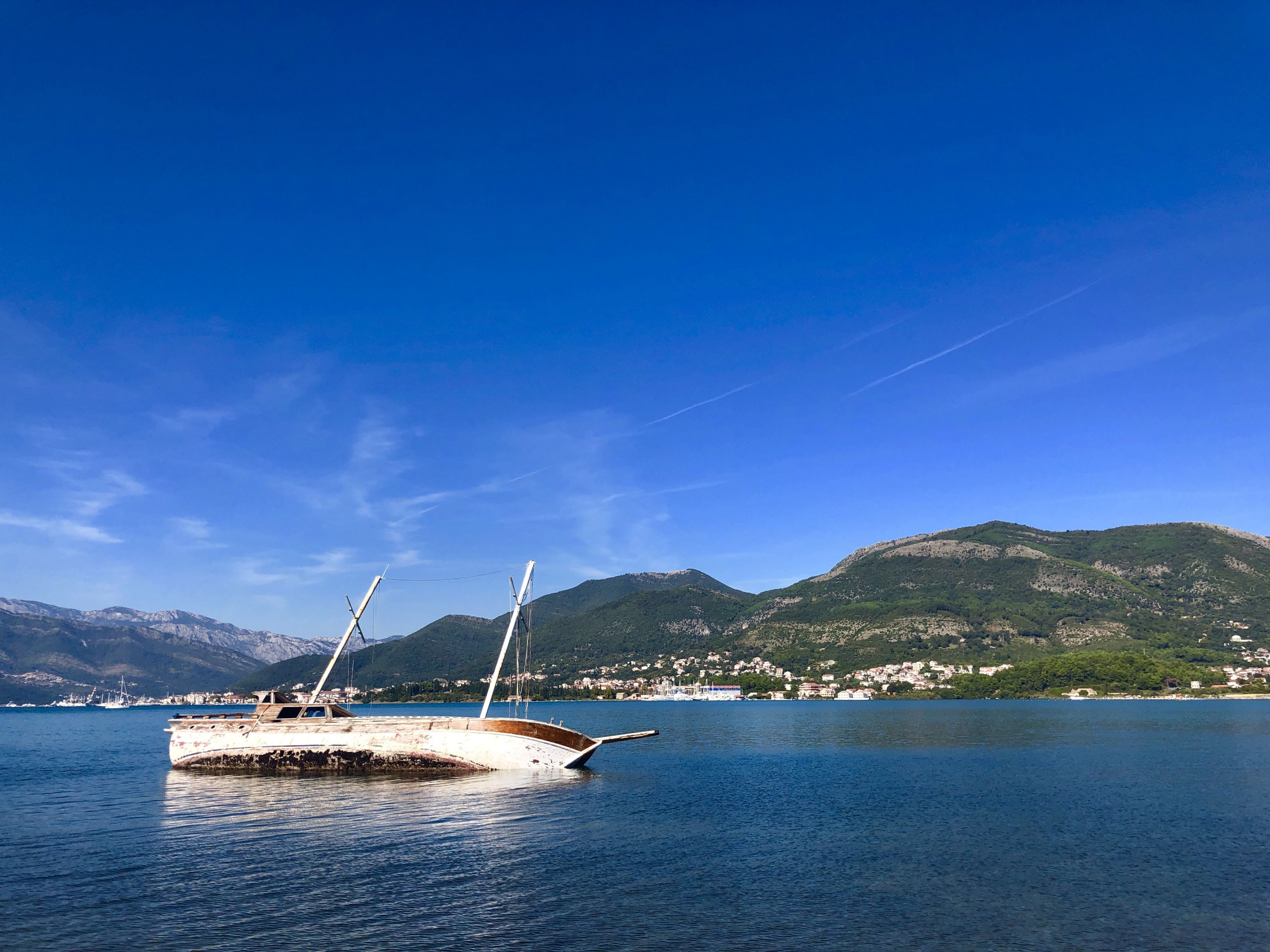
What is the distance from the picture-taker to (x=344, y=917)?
74.0 ft

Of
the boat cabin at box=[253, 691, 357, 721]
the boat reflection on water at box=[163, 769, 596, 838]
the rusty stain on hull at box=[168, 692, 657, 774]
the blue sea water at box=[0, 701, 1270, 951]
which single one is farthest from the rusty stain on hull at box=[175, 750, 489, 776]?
the boat cabin at box=[253, 691, 357, 721]

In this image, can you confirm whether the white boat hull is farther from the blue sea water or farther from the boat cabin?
the blue sea water

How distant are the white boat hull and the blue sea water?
2665mm

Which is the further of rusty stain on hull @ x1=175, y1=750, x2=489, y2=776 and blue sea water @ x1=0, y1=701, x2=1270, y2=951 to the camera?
rusty stain on hull @ x1=175, y1=750, x2=489, y2=776

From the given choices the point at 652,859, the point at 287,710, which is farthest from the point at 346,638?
the point at 652,859

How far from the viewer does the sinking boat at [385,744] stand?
2286 inches

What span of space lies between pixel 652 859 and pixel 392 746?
33.8 m

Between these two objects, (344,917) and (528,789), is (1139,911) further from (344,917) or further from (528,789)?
(528,789)

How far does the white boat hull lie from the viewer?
58031 millimetres

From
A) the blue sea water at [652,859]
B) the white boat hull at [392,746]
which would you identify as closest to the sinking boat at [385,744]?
the white boat hull at [392,746]

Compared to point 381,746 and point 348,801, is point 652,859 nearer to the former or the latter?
point 348,801

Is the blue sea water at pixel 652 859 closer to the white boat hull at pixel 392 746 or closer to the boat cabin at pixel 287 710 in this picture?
the white boat hull at pixel 392 746

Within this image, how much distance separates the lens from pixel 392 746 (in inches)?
2314

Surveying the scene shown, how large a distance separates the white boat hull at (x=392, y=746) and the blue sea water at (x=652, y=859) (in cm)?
267
